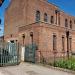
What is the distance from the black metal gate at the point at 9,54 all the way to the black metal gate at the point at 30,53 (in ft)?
9.01

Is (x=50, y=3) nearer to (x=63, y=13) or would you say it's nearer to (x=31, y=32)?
(x=63, y=13)

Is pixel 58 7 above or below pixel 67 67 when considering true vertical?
above

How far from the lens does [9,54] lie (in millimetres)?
19531

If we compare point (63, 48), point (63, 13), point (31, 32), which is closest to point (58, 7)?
point (63, 13)

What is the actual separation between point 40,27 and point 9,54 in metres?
5.80

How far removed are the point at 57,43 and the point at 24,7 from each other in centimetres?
828

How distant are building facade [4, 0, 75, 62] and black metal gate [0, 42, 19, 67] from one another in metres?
3.33

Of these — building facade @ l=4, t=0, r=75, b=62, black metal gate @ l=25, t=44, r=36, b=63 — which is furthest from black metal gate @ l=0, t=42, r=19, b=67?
building facade @ l=4, t=0, r=75, b=62

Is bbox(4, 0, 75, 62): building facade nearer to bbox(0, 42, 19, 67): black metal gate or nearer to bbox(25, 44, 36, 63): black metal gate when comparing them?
bbox(25, 44, 36, 63): black metal gate

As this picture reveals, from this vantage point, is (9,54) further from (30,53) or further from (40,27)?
(40,27)

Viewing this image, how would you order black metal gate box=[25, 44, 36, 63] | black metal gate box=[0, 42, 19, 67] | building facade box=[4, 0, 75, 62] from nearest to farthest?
black metal gate box=[0, 42, 19, 67], black metal gate box=[25, 44, 36, 63], building facade box=[4, 0, 75, 62]

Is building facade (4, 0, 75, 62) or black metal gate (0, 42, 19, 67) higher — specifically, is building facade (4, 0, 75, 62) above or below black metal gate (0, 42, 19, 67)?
above

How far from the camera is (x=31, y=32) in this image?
2436 centimetres

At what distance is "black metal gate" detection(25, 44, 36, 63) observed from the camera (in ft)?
74.1
